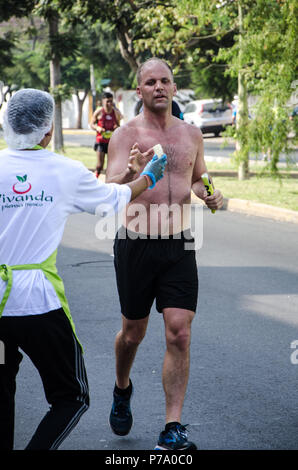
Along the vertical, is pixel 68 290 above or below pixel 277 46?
below

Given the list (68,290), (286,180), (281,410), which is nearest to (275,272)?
(68,290)

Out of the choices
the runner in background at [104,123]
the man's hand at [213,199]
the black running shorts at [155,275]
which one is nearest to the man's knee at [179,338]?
the black running shorts at [155,275]

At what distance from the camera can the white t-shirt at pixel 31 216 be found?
Answer: 3.42m

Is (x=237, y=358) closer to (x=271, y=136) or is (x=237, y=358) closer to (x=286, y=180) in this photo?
(x=271, y=136)

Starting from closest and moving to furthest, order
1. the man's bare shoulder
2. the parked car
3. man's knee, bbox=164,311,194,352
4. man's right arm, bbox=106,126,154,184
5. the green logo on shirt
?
the green logo on shirt < man's right arm, bbox=106,126,154,184 < man's knee, bbox=164,311,194,352 < the man's bare shoulder < the parked car

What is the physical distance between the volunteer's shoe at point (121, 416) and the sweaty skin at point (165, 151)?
95 centimetres

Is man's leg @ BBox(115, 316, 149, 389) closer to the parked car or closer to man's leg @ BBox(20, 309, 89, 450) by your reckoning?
man's leg @ BBox(20, 309, 89, 450)

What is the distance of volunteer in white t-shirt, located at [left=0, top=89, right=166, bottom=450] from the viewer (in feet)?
11.2

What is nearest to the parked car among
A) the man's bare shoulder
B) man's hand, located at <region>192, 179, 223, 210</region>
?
the man's bare shoulder

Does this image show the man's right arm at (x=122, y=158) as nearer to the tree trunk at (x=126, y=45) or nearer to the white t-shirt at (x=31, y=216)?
the white t-shirt at (x=31, y=216)

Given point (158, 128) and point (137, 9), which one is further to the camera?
point (137, 9)

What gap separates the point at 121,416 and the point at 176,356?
0.49 metres

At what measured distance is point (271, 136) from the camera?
1455cm
